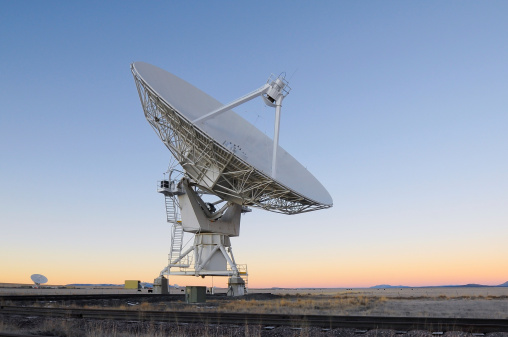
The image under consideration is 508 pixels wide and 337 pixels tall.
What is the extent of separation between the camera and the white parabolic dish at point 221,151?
26.5 meters

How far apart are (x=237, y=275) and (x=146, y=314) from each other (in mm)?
17993

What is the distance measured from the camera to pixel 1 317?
15.0m

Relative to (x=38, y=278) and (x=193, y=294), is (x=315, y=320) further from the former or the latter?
(x=38, y=278)

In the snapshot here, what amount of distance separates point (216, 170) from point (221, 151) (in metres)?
2.15

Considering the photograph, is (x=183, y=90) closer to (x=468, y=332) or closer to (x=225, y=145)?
(x=225, y=145)

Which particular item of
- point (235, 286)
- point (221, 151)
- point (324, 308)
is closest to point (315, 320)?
point (324, 308)

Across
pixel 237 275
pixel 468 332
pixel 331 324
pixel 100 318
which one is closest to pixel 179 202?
pixel 237 275

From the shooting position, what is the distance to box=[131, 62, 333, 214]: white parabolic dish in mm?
26453

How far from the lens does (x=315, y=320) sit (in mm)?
13594

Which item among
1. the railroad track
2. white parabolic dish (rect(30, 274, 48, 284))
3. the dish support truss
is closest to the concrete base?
the dish support truss

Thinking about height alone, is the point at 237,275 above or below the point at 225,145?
below

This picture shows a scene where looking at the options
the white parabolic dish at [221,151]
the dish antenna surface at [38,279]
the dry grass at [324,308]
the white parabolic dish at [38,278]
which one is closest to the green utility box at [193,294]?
the dry grass at [324,308]

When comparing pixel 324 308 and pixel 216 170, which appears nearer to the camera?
pixel 324 308

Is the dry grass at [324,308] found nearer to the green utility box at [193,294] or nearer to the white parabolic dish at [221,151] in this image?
the green utility box at [193,294]
